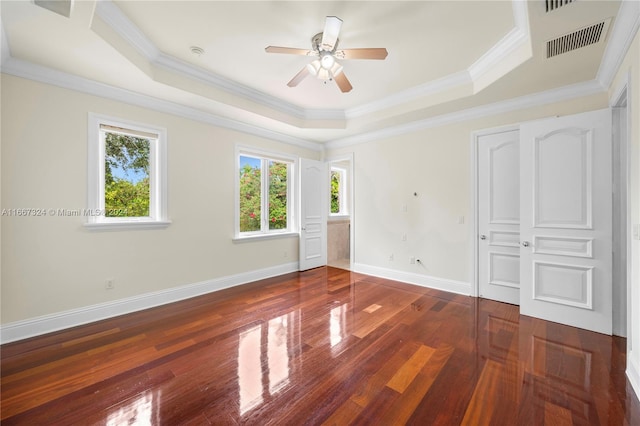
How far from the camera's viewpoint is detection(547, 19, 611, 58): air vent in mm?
2023

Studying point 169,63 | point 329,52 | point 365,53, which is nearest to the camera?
point 365,53

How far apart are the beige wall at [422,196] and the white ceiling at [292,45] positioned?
0.38 meters

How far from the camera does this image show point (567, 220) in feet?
9.29

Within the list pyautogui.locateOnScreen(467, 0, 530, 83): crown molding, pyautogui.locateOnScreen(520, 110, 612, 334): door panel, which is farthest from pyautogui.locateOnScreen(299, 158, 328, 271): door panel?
pyautogui.locateOnScreen(520, 110, 612, 334): door panel

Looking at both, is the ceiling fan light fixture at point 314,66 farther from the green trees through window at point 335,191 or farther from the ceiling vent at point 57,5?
the green trees through window at point 335,191

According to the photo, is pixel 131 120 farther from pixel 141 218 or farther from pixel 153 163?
pixel 141 218

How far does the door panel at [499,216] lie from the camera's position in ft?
11.1

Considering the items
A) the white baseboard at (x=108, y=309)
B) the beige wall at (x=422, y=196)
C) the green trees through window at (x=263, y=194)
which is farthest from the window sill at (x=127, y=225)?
the beige wall at (x=422, y=196)

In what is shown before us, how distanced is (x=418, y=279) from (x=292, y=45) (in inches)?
146

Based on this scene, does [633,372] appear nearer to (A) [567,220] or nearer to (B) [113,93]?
(A) [567,220]

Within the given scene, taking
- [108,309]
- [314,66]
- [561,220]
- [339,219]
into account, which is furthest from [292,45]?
[339,219]

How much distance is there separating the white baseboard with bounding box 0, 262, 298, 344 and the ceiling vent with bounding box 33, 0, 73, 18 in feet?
8.97

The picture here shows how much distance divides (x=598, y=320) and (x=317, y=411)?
3.03m

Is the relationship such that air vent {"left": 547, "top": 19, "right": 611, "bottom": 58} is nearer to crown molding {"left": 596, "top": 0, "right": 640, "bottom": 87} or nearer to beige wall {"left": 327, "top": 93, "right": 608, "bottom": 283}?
crown molding {"left": 596, "top": 0, "right": 640, "bottom": 87}
